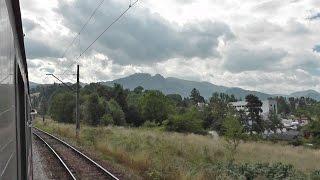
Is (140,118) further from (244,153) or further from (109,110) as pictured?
(244,153)

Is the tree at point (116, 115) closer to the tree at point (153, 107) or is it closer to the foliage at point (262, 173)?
the tree at point (153, 107)

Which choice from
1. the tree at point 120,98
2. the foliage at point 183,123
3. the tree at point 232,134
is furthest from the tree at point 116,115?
the tree at point 232,134

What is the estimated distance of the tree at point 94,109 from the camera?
101m

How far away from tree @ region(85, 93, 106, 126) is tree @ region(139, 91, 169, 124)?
12573 millimetres

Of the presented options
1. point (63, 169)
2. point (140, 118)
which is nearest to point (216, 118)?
point (140, 118)

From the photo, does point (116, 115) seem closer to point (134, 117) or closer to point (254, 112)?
point (134, 117)

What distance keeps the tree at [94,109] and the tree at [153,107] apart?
12573mm

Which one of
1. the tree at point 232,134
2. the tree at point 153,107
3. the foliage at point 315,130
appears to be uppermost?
the tree at point 153,107

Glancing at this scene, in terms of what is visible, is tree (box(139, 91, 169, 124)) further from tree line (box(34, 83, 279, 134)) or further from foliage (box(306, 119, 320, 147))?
foliage (box(306, 119, 320, 147))

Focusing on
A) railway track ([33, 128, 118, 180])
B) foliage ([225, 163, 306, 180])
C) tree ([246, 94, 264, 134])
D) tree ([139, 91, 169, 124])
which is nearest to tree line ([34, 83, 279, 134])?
tree ([139, 91, 169, 124])

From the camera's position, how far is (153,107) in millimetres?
111625

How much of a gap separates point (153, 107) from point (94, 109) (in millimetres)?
16138

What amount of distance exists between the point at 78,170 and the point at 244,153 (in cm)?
2062

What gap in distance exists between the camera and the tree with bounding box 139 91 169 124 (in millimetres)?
111188
